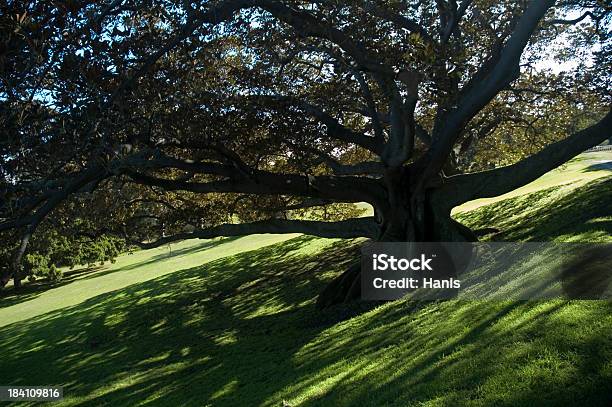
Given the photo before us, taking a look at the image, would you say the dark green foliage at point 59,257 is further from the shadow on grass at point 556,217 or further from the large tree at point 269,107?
the shadow on grass at point 556,217

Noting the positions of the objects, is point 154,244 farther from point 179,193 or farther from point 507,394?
point 507,394

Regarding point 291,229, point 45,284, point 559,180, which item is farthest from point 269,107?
point 45,284

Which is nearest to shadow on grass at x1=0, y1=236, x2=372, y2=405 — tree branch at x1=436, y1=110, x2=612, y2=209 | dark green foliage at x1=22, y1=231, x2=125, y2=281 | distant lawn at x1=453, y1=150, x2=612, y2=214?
tree branch at x1=436, y1=110, x2=612, y2=209

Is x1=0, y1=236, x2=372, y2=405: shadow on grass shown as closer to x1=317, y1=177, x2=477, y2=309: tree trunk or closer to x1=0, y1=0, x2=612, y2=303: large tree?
x1=317, y1=177, x2=477, y2=309: tree trunk

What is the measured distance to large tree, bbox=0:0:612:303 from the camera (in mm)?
6660

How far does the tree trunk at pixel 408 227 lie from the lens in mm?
11305

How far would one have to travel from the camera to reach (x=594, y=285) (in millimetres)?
6934

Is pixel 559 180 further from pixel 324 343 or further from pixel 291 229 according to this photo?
pixel 324 343

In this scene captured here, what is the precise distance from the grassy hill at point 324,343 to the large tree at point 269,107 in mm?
2311

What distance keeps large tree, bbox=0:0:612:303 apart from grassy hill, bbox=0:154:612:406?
2.31m

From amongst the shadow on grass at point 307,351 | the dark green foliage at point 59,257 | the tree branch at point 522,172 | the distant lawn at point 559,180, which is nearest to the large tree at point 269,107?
the tree branch at point 522,172

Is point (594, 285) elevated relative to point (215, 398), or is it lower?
elevated

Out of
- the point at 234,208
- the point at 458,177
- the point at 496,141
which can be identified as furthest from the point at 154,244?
the point at 496,141

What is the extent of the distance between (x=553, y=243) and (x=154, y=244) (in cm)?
946
